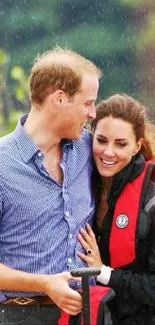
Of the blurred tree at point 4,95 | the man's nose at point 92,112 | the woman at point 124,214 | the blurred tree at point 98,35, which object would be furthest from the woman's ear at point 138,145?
the blurred tree at point 98,35

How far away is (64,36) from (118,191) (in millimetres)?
4019

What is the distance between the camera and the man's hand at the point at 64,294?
275 centimetres

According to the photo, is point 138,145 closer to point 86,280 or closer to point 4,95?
point 86,280

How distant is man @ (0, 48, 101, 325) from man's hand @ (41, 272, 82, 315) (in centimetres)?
10

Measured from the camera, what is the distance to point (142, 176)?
3.14m

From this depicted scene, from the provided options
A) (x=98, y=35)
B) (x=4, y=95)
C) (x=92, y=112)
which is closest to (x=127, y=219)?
(x=92, y=112)

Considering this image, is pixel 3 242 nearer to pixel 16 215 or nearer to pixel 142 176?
pixel 16 215

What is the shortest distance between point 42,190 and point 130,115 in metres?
0.40

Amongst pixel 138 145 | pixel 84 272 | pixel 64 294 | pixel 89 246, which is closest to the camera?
pixel 84 272

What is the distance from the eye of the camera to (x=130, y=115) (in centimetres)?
313

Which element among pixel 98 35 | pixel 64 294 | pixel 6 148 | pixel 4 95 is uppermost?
pixel 98 35

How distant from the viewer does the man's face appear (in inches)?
117

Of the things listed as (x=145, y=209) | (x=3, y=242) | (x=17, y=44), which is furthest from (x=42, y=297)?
(x=17, y=44)

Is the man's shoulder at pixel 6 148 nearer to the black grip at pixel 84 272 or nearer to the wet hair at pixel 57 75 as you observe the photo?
the wet hair at pixel 57 75
